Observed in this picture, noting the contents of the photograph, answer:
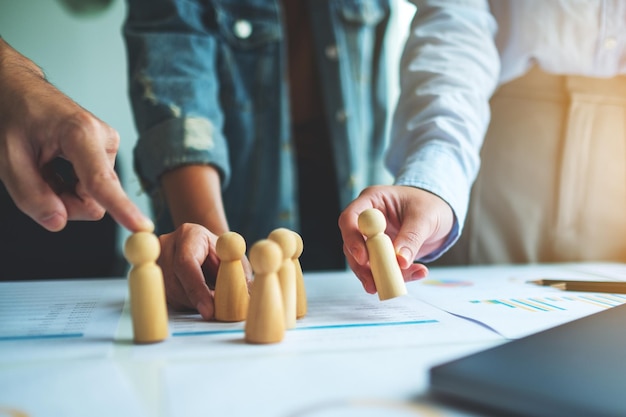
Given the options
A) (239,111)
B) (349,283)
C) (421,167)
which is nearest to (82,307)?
(349,283)

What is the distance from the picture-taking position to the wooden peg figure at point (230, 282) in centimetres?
58

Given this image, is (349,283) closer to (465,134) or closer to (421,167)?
(421,167)

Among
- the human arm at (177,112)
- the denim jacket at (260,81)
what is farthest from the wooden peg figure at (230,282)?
the denim jacket at (260,81)

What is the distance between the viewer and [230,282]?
584 millimetres

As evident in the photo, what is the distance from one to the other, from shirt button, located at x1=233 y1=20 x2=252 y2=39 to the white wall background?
0.89ft

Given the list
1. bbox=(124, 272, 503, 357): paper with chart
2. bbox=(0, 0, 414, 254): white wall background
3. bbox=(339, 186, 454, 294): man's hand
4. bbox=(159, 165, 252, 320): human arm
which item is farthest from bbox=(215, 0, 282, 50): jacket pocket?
bbox=(124, 272, 503, 357): paper with chart

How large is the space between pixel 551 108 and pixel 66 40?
48.5 inches

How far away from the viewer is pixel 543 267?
3.61 ft

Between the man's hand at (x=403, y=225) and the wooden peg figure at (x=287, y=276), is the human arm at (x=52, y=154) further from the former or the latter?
the man's hand at (x=403, y=225)

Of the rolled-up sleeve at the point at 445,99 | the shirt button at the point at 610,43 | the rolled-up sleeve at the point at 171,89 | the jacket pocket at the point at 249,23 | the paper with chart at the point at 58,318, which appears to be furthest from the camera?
the jacket pocket at the point at 249,23

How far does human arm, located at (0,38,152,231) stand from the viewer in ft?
1.61

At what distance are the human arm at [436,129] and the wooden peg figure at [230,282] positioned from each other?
0.53 feet

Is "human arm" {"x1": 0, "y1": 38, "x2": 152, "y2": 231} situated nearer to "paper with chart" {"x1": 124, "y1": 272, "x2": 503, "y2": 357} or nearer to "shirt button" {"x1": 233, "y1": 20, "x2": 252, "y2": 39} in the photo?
"paper with chart" {"x1": 124, "y1": 272, "x2": 503, "y2": 357}

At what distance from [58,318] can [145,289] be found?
A: 7.3 inches
